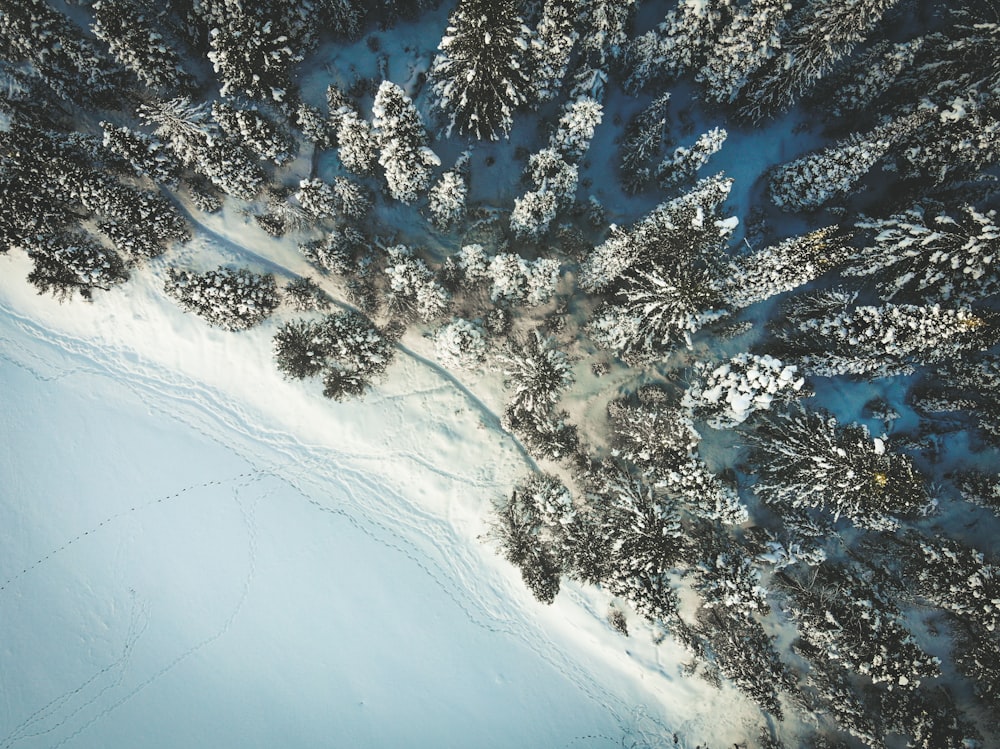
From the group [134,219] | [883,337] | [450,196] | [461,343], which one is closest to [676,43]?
[450,196]

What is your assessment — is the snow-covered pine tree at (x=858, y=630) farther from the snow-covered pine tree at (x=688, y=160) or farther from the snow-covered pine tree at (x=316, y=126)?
the snow-covered pine tree at (x=316, y=126)

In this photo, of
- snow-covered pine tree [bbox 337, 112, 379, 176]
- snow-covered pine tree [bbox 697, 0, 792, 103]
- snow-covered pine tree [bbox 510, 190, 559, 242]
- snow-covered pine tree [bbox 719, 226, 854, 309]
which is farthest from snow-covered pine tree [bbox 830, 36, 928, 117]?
snow-covered pine tree [bbox 337, 112, 379, 176]

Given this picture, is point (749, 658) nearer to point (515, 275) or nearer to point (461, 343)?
point (461, 343)

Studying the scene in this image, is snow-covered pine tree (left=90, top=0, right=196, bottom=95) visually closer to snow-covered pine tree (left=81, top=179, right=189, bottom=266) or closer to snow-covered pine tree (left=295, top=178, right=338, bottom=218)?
snow-covered pine tree (left=81, top=179, right=189, bottom=266)

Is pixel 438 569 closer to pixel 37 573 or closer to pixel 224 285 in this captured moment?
pixel 224 285

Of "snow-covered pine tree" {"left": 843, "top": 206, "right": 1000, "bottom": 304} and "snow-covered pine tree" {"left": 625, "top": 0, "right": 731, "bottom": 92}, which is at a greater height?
"snow-covered pine tree" {"left": 625, "top": 0, "right": 731, "bottom": 92}

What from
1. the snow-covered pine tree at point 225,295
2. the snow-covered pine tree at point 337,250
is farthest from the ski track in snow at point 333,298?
the snow-covered pine tree at point 225,295

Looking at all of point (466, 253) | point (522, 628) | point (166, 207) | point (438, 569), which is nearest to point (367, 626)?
point (438, 569)
